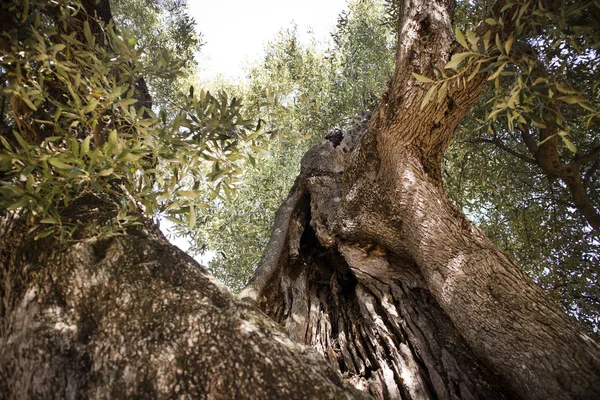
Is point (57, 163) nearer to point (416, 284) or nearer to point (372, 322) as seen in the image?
point (372, 322)

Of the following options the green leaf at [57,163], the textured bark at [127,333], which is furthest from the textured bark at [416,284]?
the green leaf at [57,163]

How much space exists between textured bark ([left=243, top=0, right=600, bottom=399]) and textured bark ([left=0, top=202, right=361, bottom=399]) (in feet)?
3.27

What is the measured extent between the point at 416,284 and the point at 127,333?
8.00ft

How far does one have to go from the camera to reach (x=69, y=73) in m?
2.35

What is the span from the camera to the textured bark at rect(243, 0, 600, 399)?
2.20 meters

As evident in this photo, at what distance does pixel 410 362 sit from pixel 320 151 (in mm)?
3537

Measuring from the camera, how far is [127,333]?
1.74 metres

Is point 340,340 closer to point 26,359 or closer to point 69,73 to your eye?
point 26,359

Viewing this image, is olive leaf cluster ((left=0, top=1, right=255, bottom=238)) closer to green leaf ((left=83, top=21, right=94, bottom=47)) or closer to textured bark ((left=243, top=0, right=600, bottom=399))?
green leaf ((left=83, top=21, right=94, bottom=47))

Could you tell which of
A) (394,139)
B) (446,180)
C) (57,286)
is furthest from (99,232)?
(446,180)

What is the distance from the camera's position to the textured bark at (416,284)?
220cm

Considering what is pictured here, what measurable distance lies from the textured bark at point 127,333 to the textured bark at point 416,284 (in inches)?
39.2

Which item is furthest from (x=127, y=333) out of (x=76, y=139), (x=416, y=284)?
(x=416, y=284)

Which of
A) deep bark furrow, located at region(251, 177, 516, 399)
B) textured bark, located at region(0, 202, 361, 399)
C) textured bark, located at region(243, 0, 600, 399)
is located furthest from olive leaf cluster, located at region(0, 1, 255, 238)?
deep bark furrow, located at region(251, 177, 516, 399)
